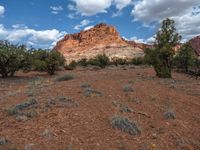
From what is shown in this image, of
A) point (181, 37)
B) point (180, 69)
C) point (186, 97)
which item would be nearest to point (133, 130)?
point (186, 97)

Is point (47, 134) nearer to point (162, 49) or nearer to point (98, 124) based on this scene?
point (98, 124)

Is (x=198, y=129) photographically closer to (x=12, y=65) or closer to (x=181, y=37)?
(x=181, y=37)

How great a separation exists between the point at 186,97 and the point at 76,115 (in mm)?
6424

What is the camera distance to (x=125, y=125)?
29.7 feet

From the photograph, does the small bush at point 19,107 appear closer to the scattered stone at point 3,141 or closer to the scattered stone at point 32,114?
the scattered stone at point 32,114

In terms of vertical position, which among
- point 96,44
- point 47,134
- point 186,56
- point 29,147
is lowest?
point 29,147

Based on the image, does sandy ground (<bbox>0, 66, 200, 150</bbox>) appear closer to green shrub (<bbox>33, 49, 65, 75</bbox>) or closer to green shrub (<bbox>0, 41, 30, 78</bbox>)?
green shrub (<bbox>0, 41, 30, 78</bbox>)

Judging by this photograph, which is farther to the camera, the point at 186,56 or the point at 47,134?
the point at 186,56

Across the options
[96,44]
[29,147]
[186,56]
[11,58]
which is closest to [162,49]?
[11,58]

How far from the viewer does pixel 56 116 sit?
955cm

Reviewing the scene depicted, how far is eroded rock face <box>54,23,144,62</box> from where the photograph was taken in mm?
124312

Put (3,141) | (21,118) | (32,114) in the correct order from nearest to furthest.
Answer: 1. (3,141)
2. (21,118)
3. (32,114)

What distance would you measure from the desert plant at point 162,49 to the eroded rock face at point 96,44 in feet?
302

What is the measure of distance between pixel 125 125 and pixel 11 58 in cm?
1933
